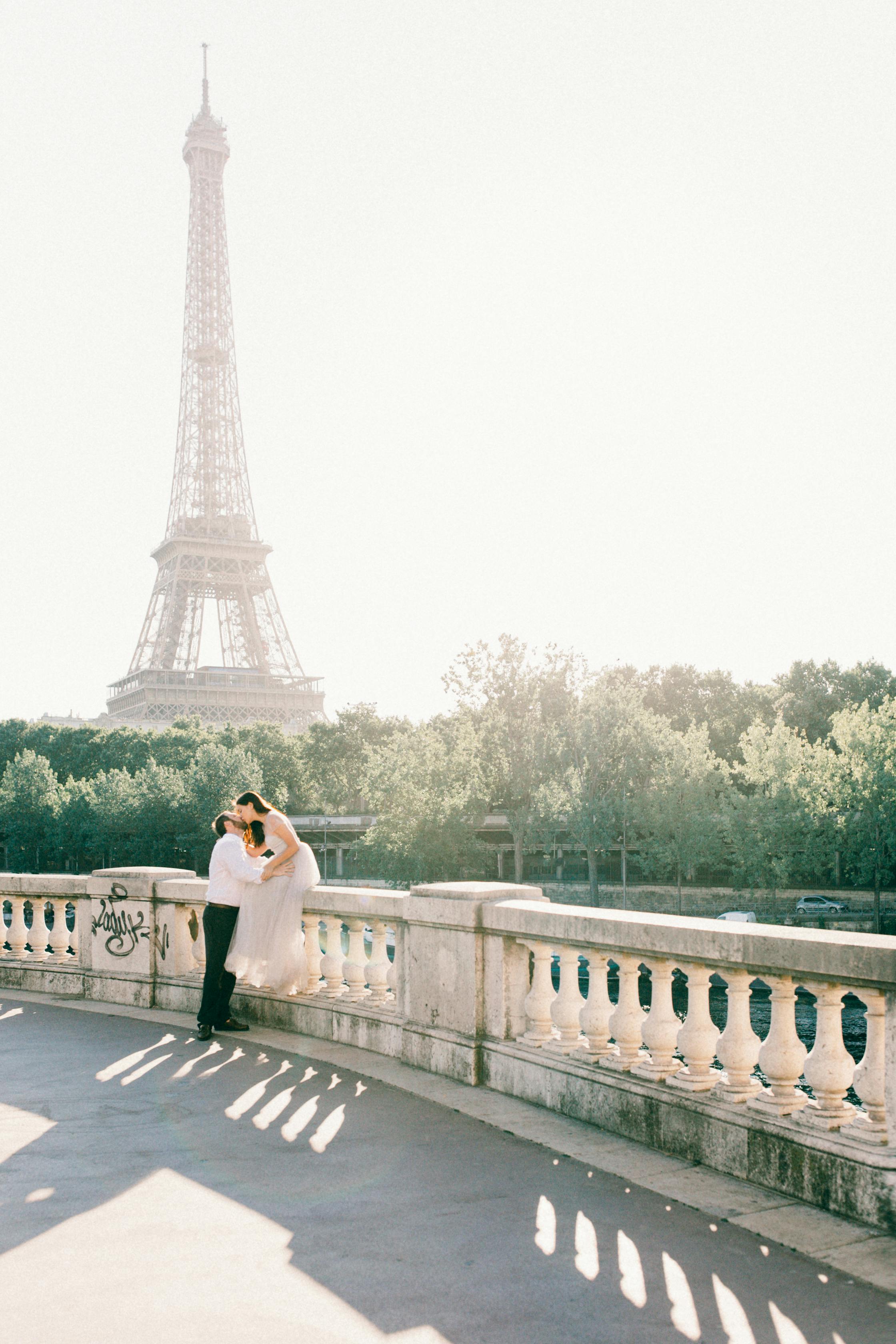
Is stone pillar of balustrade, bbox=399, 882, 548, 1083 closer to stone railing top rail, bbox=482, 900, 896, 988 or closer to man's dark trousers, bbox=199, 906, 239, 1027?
stone railing top rail, bbox=482, 900, 896, 988

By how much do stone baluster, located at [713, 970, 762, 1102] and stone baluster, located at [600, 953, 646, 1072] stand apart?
2.06ft

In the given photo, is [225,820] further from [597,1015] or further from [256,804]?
[597,1015]

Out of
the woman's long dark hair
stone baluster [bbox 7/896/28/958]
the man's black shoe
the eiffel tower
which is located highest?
the eiffel tower

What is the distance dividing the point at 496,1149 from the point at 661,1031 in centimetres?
99

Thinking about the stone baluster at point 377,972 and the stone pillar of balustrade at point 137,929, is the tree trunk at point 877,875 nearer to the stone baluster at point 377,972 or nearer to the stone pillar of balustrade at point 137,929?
the stone pillar of balustrade at point 137,929

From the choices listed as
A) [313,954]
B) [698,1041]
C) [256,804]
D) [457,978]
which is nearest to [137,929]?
[313,954]

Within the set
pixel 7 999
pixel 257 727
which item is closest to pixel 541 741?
pixel 257 727

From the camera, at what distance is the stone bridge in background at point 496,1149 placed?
395 cm

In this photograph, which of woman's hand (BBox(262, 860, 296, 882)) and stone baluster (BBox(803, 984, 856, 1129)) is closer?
stone baluster (BBox(803, 984, 856, 1129))

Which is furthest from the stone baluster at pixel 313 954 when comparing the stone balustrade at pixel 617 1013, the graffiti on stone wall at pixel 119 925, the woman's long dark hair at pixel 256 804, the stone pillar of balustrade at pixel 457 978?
the graffiti on stone wall at pixel 119 925

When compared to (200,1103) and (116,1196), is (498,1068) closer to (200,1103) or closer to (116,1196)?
(200,1103)

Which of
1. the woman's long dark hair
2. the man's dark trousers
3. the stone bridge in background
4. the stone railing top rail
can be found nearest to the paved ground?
the stone bridge in background

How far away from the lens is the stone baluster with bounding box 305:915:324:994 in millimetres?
8768

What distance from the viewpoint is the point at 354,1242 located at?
445cm
